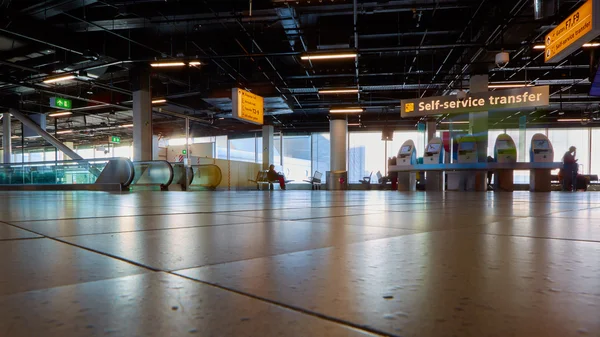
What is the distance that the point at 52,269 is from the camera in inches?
29.1

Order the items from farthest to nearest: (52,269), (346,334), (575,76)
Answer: (575,76) → (52,269) → (346,334)

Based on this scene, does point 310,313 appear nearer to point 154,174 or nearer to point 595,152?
point 154,174

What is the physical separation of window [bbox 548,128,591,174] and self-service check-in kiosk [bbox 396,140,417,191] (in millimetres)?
14311

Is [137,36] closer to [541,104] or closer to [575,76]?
[541,104]

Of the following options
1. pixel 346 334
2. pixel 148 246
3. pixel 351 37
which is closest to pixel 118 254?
pixel 148 246

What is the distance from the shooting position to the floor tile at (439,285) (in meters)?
0.45

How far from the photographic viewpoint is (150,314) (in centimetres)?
47

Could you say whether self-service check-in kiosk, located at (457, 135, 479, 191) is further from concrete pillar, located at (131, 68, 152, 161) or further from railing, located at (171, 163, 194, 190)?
concrete pillar, located at (131, 68, 152, 161)

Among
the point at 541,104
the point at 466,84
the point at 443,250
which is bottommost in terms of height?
the point at 443,250

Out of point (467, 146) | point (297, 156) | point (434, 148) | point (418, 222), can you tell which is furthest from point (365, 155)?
point (418, 222)

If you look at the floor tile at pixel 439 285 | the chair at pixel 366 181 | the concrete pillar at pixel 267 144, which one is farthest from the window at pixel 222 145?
the floor tile at pixel 439 285

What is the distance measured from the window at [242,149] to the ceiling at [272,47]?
24.5 ft

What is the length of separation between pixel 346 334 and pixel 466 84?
679 inches

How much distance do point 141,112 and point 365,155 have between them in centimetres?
1576
